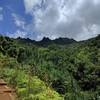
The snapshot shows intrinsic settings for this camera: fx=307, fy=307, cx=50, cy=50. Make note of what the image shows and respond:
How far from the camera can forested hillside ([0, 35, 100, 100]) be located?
3847cm

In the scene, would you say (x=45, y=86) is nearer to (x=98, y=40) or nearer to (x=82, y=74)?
(x=82, y=74)

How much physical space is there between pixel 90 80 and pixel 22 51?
24.7 meters

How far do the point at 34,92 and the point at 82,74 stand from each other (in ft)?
190

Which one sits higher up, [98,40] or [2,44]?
[98,40]

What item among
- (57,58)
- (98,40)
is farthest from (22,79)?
(98,40)

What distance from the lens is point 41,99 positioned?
113 ft

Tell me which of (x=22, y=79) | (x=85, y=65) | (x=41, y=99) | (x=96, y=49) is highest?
(x=96, y=49)

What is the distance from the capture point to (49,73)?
6694cm

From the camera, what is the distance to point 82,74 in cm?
9406

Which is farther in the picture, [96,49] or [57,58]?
[96,49]

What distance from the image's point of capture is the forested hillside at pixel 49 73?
126 ft

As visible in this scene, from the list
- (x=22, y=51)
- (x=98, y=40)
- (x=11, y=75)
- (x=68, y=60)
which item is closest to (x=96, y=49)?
(x=98, y=40)

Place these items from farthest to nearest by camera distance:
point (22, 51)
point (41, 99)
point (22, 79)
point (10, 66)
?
1. point (22, 51)
2. point (10, 66)
3. point (22, 79)
4. point (41, 99)

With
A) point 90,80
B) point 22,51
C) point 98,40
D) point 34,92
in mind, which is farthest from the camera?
point 98,40
